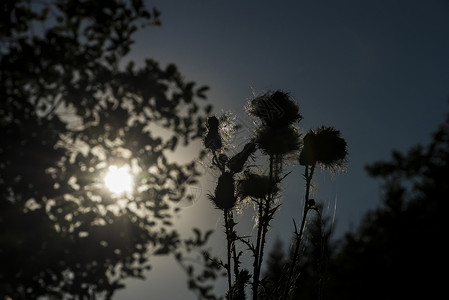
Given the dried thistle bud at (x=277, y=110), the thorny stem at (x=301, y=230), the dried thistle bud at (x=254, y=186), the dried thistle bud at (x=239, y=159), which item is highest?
the dried thistle bud at (x=277, y=110)

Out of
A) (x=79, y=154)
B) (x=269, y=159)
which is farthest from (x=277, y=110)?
(x=79, y=154)

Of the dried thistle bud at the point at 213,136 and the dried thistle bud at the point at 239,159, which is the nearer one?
the dried thistle bud at the point at 239,159

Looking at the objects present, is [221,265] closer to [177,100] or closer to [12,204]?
[177,100]

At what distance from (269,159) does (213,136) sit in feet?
2.81

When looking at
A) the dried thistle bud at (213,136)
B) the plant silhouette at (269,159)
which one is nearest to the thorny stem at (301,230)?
the plant silhouette at (269,159)

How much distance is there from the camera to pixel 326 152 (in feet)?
15.6

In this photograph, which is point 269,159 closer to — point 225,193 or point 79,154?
point 225,193

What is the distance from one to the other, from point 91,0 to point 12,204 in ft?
6.43

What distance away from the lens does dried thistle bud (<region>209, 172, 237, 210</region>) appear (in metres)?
4.25

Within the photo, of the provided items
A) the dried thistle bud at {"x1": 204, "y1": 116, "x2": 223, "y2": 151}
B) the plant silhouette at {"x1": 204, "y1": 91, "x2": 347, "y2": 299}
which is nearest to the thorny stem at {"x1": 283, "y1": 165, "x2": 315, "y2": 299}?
the plant silhouette at {"x1": 204, "y1": 91, "x2": 347, "y2": 299}

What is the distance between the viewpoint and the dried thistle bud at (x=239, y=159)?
14.4ft

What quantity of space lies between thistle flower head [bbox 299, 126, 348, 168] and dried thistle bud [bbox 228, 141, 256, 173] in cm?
75

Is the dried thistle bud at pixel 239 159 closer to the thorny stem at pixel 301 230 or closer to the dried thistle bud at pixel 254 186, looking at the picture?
the dried thistle bud at pixel 254 186

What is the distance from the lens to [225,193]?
426 cm
